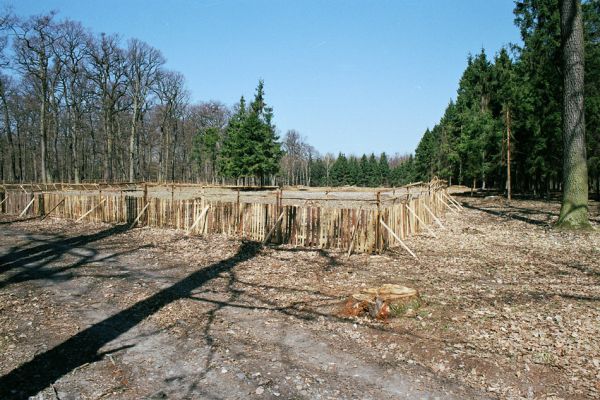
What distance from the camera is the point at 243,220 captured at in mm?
13922

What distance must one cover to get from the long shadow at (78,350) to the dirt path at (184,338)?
0.02m

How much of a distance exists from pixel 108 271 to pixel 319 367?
713 cm

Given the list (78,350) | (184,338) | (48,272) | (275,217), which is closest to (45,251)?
(48,272)

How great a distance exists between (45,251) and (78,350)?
8.48m

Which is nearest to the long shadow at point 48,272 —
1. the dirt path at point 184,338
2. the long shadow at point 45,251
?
the dirt path at point 184,338

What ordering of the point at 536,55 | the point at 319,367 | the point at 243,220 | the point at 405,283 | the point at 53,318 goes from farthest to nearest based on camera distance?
the point at 536,55, the point at 243,220, the point at 405,283, the point at 53,318, the point at 319,367

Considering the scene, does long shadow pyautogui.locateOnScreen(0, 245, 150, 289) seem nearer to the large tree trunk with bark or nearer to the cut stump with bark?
the cut stump with bark

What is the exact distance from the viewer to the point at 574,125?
1393 centimetres

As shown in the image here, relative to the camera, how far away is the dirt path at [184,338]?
4.65 m

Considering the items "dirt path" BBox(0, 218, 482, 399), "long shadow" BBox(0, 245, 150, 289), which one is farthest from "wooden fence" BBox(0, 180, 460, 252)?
"long shadow" BBox(0, 245, 150, 289)

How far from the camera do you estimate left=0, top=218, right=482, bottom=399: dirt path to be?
15.3ft

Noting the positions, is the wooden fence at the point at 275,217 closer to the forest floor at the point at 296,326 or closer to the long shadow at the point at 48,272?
the forest floor at the point at 296,326

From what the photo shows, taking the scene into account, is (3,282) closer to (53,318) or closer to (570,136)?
(53,318)

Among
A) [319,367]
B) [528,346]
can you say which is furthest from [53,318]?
[528,346]
